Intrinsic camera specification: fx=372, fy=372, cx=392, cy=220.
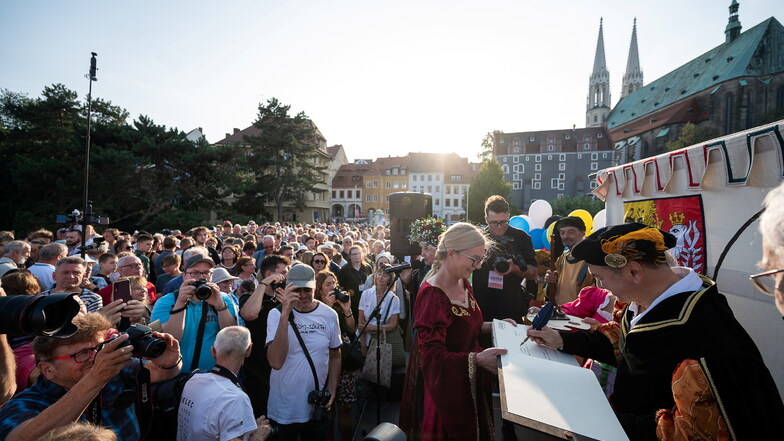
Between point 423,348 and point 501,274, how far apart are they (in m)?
1.94

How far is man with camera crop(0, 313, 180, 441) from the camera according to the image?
156 centimetres

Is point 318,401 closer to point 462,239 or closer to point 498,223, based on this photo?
point 462,239

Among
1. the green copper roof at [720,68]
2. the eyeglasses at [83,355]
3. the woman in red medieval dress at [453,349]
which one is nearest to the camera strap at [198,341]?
the eyeglasses at [83,355]

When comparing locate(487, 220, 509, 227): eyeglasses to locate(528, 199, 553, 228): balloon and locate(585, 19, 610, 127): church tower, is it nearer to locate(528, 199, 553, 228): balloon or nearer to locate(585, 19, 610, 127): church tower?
locate(528, 199, 553, 228): balloon

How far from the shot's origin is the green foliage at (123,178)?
21.5 m

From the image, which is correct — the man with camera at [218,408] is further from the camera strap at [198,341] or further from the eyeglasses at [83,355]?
the camera strap at [198,341]

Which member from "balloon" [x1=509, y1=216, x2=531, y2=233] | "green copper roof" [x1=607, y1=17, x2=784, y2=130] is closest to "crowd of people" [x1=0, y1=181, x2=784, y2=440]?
"balloon" [x1=509, y1=216, x2=531, y2=233]

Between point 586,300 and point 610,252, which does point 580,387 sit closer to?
point 610,252

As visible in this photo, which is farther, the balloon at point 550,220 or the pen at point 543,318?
the balloon at point 550,220

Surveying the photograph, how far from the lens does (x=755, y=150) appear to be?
2721mm

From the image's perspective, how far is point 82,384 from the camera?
1.63 metres

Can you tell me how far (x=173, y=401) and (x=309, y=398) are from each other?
106cm

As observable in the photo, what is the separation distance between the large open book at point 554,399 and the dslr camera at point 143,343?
1662 mm

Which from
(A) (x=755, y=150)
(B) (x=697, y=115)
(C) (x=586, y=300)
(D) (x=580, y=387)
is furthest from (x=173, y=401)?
(B) (x=697, y=115)
